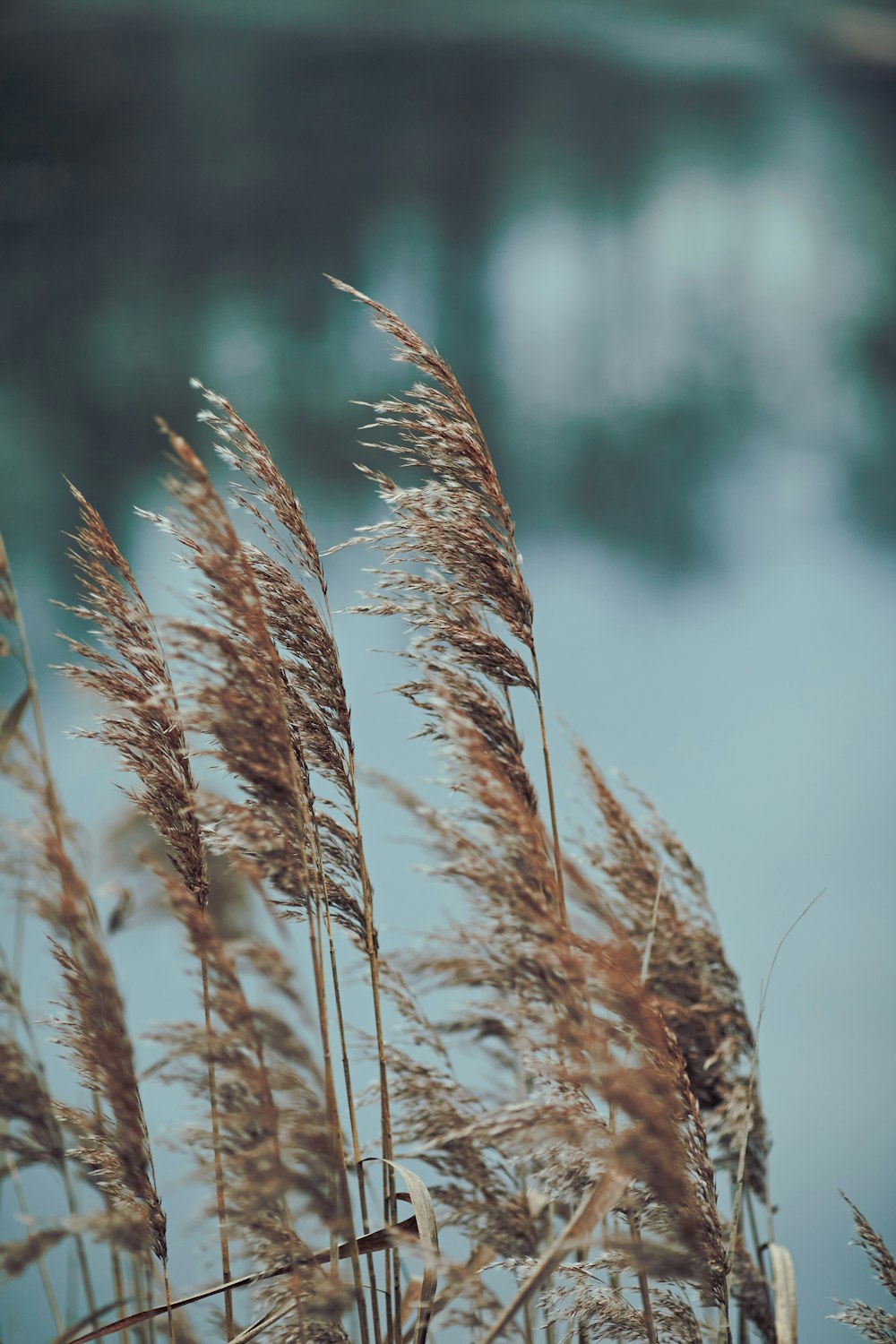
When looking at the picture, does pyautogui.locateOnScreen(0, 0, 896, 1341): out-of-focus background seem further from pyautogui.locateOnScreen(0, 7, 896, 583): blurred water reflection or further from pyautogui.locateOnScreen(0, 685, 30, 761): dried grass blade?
pyautogui.locateOnScreen(0, 685, 30, 761): dried grass blade

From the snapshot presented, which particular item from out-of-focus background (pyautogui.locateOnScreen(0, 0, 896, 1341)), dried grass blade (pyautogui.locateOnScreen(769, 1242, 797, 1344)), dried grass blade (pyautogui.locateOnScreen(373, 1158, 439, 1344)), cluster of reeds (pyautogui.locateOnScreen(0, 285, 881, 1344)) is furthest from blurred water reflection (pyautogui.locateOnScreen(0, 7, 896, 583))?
dried grass blade (pyautogui.locateOnScreen(373, 1158, 439, 1344))

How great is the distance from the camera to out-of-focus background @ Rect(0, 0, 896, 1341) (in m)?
2.84

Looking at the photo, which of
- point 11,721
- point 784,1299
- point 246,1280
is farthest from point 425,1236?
point 11,721

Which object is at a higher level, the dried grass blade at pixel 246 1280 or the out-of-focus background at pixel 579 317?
the out-of-focus background at pixel 579 317

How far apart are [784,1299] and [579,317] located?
2576mm

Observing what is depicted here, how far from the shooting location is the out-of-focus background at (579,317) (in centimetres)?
284

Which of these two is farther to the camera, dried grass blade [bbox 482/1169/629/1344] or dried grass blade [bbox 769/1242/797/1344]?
dried grass blade [bbox 769/1242/797/1344]

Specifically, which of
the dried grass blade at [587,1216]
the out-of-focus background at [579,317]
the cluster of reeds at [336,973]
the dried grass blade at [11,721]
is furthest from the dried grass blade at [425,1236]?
the out-of-focus background at [579,317]

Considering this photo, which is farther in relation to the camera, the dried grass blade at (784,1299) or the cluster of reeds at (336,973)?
the dried grass blade at (784,1299)

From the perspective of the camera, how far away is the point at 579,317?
289 cm

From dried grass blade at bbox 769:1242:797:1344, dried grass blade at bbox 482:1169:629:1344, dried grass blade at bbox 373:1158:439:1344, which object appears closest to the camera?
dried grass blade at bbox 482:1169:629:1344

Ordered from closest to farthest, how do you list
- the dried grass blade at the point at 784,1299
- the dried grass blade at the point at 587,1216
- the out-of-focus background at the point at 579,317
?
the dried grass blade at the point at 587,1216
the dried grass blade at the point at 784,1299
the out-of-focus background at the point at 579,317

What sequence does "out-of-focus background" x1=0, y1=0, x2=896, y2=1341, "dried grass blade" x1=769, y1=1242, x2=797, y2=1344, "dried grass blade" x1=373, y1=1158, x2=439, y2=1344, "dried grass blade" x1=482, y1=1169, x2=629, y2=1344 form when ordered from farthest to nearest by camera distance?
"out-of-focus background" x1=0, y1=0, x2=896, y2=1341, "dried grass blade" x1=769, y1=1242, x2=797, y2=1344, "dried grass blade" x1=373, y1=1158, x2=439, y2=1344, "dried grass blade" x1=482, y1=1169, x2=629, y2=1344

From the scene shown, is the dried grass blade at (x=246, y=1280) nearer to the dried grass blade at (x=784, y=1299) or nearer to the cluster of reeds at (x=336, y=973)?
the cluster of reeds at (x=336, y=973)
